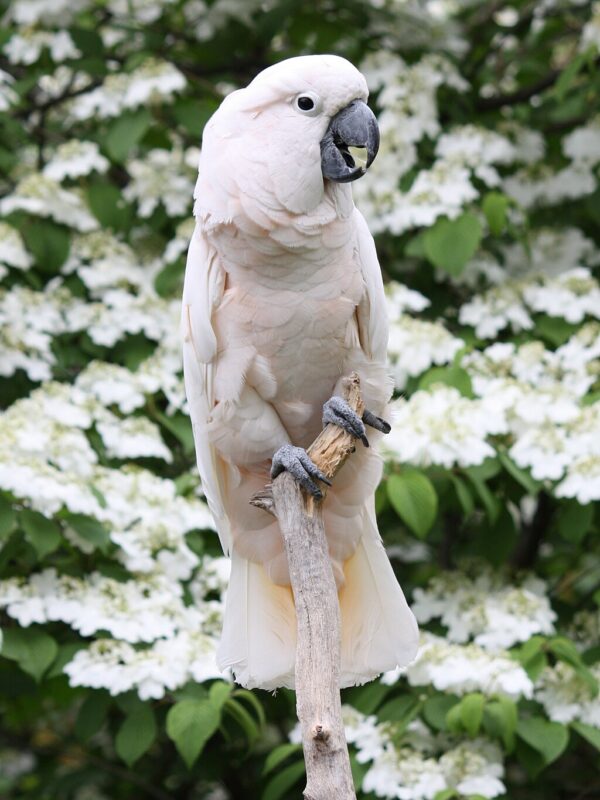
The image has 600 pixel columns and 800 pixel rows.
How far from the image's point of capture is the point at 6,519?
2.70m

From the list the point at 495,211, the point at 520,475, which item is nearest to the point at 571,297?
the point at 495,211

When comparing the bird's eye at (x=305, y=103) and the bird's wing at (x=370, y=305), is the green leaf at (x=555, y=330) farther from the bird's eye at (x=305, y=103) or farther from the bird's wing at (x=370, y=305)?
the bird's eye at (x=305, y=103)

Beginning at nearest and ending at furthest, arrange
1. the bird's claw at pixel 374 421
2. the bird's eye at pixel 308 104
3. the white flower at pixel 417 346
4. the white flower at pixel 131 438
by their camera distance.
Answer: the bird's eye at pixel 308 104, the bird's claw at pixel 374 421, the white flower at pixel 131 438, the white flower at pixel 417 346

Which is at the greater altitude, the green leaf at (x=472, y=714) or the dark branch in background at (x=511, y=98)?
the dark branch in background at (x=511, y=98)

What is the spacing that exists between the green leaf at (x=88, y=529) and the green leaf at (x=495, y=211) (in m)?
1.34

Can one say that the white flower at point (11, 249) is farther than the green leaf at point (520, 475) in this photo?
Yes

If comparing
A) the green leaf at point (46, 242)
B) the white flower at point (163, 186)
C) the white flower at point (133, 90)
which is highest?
the white flower at point (133, 90)

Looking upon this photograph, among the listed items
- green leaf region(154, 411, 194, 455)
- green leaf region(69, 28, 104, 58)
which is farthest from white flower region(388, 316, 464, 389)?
green leaf region(69, 28, 104, 58)

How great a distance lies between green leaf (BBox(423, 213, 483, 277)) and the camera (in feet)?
10.6

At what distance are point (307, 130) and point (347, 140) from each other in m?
0.07

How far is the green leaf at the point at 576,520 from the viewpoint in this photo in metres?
2.97

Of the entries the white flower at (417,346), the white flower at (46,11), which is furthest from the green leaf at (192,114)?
the white flower at (417,346)

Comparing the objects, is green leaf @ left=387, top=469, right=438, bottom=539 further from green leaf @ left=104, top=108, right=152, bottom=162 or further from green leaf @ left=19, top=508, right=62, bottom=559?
green leaf @ left=104, top=108, right=152, bottom=162

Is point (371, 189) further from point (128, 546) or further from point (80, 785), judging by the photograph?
point (80, 785)
